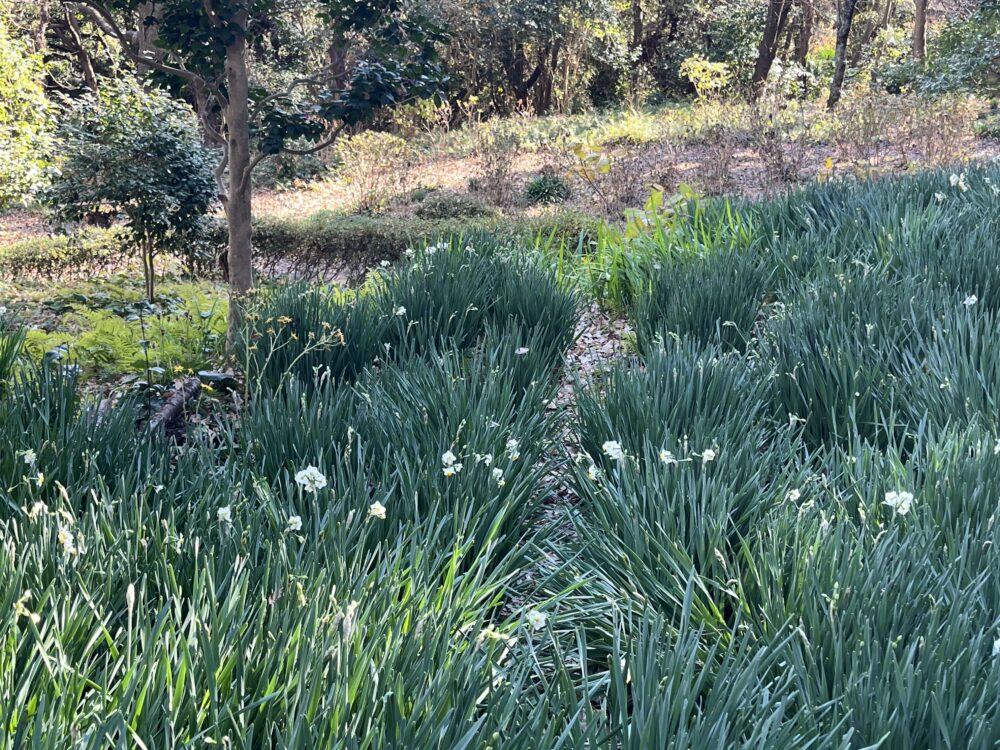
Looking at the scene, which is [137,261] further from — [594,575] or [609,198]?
[594,575]

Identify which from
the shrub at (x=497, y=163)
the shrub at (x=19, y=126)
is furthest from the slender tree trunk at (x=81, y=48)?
the shrub at (x=497, y=163)

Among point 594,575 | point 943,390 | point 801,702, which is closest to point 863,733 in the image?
point 801,702

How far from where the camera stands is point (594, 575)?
187 cm

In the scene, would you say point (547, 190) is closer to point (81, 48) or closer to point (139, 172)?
point (139, 172)

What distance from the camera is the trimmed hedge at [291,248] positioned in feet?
32.0

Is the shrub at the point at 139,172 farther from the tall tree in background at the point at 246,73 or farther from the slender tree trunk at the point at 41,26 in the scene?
the slender tree trunk at the point at 41,26

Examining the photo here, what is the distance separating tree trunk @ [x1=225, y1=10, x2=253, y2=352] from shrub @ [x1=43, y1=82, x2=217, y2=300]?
306 centimetres

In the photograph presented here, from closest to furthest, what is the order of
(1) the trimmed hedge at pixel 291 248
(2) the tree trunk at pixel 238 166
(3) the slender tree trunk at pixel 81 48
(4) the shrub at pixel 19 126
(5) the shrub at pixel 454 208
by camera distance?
1. (2) the tree trunk at pixel 238 166
2. (4) the shrub at pixel 19 126
3. (1) the trimmed hedge at pixel 291 248
4. (5) the shrub at pixel 454 208
5. (3) the slender tree trunk at pixel 81 48

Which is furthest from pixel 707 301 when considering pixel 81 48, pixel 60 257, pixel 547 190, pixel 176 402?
pixel 81 48

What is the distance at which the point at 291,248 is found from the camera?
10.6 meters

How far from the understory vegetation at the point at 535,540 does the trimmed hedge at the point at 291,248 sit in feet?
20.0

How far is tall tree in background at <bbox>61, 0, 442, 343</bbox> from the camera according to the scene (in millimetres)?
4289

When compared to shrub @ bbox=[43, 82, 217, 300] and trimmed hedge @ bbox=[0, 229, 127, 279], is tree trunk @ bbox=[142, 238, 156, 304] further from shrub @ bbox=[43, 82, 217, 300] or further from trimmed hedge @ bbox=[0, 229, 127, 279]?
trimmed hedge @ bbox=[0, 229, 127, 279]

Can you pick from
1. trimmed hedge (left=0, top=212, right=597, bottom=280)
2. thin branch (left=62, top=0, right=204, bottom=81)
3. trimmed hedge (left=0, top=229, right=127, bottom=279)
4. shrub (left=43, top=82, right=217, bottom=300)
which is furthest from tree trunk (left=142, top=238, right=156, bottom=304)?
thin branch (left=62, top=0, right=204, bottom=81)
